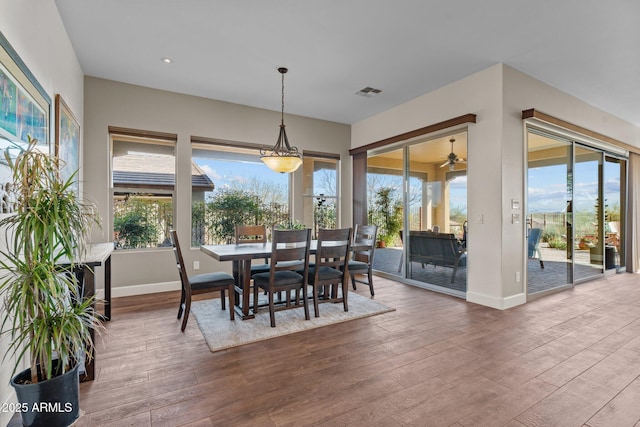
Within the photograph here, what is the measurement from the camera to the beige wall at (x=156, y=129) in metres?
4.11

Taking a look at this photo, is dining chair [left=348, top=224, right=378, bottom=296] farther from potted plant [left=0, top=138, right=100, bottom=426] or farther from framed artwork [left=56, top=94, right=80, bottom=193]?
framed artwork [left=56, top=94, right=80, bottom=193]

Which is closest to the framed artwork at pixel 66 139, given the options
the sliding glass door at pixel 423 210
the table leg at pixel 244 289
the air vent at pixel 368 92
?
the table leg at pixel 244 289

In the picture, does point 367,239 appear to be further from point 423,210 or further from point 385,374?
point 385,374

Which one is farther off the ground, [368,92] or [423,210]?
[368,92]

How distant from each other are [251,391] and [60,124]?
284cm

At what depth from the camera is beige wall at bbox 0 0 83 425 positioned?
1747mm

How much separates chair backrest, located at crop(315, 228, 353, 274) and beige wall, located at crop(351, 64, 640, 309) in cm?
173

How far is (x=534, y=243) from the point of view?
436 centimetres

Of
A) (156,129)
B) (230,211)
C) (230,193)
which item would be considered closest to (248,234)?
(230,211)

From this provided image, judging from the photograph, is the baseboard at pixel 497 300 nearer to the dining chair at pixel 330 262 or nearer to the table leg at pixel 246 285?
the dining chair at pixel 330 262

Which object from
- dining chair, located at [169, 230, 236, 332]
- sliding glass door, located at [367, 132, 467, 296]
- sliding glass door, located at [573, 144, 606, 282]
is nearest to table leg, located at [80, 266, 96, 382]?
dining chair, located at [169, 230, 236, 332]

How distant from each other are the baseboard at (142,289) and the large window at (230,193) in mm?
673

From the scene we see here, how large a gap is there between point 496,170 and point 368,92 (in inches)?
81.4

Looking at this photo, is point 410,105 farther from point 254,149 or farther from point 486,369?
point 486,369
